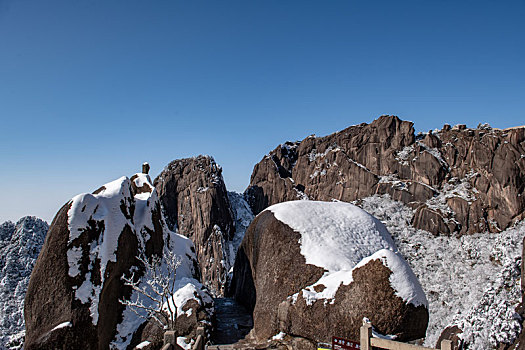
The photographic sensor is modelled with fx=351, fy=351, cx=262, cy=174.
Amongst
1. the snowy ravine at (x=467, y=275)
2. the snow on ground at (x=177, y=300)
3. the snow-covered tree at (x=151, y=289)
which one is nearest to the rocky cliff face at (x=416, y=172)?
the snowy ravine at (x=467, y=275)

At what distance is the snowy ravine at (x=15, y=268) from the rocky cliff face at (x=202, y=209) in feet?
133

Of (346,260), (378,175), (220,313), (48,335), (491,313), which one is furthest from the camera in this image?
(378,175)

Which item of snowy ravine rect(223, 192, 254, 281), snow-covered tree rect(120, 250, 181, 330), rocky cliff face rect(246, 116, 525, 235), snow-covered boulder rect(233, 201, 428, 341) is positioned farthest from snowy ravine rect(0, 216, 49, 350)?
rocky cliff face rect(246, 116, 525, 235)

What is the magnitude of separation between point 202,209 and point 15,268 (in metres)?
50.1

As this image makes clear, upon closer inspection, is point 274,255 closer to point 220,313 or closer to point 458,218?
point 220,313

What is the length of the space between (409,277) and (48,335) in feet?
58.9

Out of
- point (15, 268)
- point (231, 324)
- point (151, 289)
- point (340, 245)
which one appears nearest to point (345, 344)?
point (340, 245)

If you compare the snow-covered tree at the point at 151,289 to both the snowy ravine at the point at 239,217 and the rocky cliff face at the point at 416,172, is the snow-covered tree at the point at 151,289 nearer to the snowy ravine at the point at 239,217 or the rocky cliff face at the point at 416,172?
the rocky cliff face at the point at 416,172

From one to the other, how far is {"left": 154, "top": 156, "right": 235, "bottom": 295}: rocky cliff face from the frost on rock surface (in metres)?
71.4

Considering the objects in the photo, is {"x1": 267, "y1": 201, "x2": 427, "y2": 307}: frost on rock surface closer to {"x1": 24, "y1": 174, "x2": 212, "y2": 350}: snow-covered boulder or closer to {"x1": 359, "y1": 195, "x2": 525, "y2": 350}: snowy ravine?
{"x1": 24, "y1": 174, "x2": 212, "y2": 350}: snow-covered boulder

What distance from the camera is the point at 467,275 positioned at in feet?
216

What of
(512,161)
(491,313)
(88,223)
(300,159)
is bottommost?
(491,313)

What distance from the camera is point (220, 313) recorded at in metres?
29.0

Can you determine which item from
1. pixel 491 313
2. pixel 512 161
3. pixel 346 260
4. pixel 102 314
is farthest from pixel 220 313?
pixel 512 161
